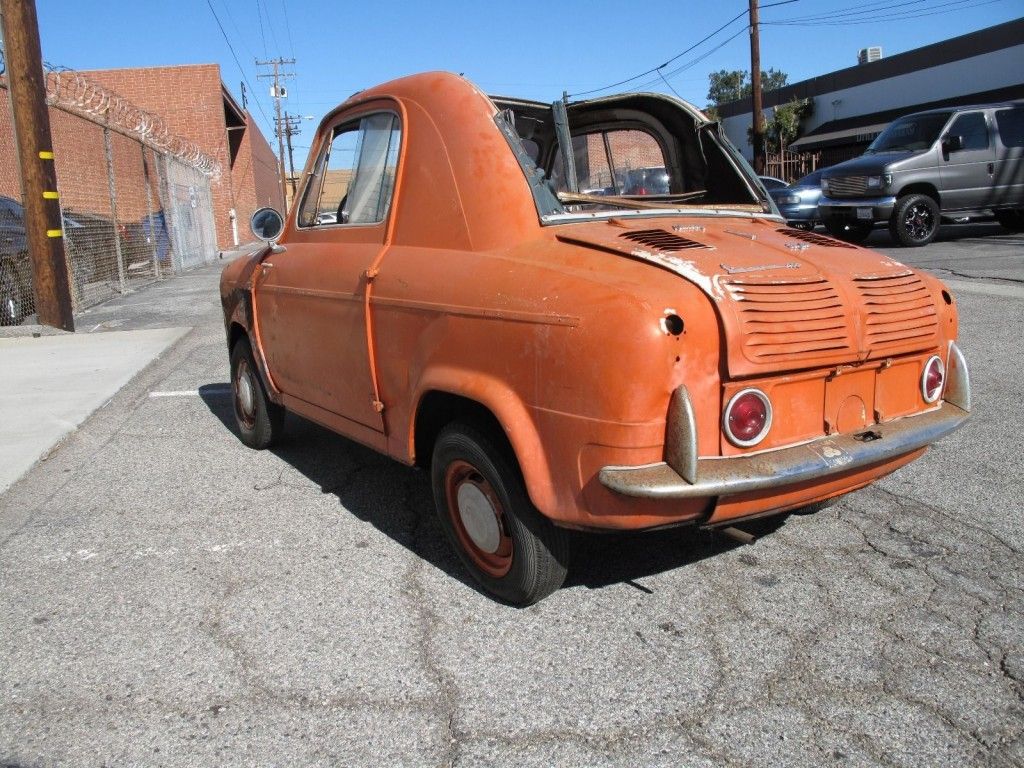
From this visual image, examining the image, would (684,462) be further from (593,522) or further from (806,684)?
(806,684)

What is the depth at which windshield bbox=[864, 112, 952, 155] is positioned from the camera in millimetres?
14758

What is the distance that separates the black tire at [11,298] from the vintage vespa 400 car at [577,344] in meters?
7.95

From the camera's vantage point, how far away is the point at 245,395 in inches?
215

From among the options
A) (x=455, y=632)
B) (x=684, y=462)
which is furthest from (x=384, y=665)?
(x=684, y=462)

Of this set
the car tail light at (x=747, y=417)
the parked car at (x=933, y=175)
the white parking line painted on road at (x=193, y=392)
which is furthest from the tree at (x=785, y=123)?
the car tail light at (x=747, y=417)

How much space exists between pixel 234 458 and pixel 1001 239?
14.9 metres

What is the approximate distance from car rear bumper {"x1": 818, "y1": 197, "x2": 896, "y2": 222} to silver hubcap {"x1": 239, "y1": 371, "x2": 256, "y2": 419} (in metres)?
11.9

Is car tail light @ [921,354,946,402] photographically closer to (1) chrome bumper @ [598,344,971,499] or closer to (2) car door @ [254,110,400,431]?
(1) chrome bumper @ [598,344,971,499]

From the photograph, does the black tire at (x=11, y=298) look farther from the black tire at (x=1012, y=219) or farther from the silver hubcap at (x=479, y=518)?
the black tire at (x=1012, y=219)

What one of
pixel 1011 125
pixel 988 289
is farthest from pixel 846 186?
pixel 988 289

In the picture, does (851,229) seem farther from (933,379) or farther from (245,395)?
(933,379)

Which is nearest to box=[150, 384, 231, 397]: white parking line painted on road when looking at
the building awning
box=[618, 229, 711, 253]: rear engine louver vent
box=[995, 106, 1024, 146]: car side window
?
box=[618, 229, 711, 253]: rear engine louver vent

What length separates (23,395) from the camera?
278 inches

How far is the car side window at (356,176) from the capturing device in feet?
12.8
